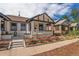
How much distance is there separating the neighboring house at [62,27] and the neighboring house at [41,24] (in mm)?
63

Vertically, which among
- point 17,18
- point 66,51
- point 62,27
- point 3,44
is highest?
point 17,18

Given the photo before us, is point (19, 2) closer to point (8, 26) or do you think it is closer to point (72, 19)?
point (8, 26)

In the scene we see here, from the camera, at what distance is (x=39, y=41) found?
2793mm

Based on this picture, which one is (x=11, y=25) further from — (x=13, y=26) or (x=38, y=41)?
(x=38, y=41)

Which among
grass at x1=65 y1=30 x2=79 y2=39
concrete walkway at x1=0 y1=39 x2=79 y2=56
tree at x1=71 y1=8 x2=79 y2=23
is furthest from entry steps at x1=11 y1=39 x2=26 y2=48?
tree at x1=71 y1=8 x2=79 y2=23

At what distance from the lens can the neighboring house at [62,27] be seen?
280 centimetres

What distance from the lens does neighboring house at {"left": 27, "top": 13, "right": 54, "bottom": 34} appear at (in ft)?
9.13

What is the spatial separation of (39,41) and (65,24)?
0.41 meters

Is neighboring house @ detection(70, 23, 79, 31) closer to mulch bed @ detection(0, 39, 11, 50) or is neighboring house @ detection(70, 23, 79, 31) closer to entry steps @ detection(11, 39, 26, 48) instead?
entry steps @ detection(11, 39, 26, 48)

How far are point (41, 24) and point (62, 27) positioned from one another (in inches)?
11.2

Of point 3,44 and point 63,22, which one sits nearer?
point 3,44

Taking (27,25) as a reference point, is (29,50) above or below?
below

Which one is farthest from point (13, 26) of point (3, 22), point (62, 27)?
point (62, 27)

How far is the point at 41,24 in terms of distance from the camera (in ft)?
9.18
